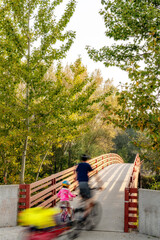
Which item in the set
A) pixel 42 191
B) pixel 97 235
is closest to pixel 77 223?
pixel 97 235

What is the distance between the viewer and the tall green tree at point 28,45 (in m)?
10.2

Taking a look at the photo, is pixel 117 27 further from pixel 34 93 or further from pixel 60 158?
pixel 60 158

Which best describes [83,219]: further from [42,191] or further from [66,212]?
[42,191]

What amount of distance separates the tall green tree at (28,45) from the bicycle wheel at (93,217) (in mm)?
4806

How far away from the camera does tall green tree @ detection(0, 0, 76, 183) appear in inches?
403

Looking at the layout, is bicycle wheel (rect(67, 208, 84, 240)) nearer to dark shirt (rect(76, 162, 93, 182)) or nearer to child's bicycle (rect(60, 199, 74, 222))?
child's bicycle (rect(60, 199, 74, 222))

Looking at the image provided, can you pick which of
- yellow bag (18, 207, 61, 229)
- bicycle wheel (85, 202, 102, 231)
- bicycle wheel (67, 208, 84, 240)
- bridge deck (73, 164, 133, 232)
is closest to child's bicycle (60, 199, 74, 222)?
bicycle wheel (67, 208, 84, 240)

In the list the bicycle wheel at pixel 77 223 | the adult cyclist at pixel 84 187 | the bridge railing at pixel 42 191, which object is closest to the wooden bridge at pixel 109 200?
the bridge railing at pixel 42 191

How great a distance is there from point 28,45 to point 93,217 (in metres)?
7.99

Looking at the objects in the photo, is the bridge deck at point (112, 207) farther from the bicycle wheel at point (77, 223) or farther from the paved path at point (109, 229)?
the bicycle wheel at point (77, 223)

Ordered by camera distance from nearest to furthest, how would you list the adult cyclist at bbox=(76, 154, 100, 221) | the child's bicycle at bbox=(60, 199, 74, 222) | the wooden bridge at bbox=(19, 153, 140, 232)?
the child's bicycle at bbox=(60, 199, 74, 222) → the adult cyclist at bbox=(76, 154, 100, 221) → the wooden bridge at bbox=(19, 153, 140, 232)

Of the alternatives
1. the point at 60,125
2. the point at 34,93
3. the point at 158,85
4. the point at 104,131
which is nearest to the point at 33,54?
the point at 34,93

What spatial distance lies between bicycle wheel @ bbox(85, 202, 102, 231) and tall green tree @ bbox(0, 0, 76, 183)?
15.8 feet

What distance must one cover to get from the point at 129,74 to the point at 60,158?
18513mm
